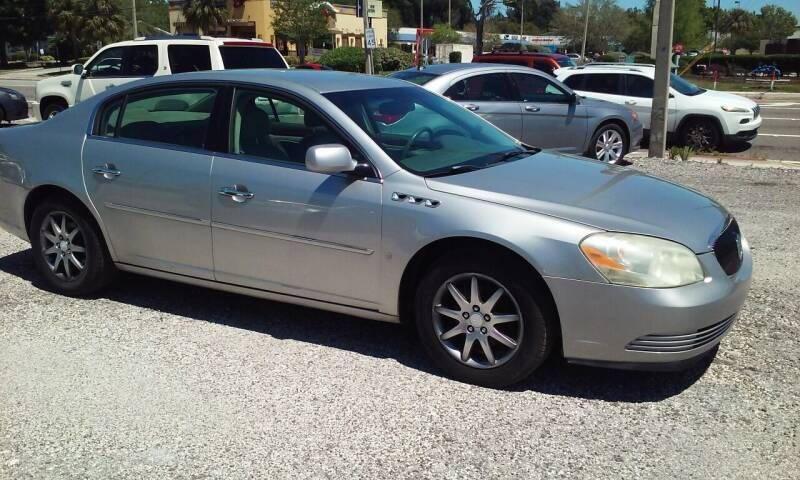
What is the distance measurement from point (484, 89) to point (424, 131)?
→ 19.6 feet

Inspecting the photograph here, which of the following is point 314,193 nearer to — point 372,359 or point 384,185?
point 384,185

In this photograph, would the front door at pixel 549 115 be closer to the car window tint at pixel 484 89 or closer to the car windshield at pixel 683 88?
the car window tint at pixel 484 89

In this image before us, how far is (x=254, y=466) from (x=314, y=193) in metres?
1.57

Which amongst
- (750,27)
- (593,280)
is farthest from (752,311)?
(750,27)

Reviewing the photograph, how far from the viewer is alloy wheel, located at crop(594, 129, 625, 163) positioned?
440 inches

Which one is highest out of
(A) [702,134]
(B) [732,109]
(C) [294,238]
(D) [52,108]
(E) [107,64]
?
(E) [107,64]

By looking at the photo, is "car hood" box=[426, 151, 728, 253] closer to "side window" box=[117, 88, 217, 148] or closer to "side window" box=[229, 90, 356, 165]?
"side window" box=[229, 90, 356, 165]

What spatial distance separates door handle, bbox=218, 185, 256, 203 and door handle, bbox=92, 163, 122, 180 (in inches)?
34.5

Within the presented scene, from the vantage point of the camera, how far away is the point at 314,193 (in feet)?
14.0

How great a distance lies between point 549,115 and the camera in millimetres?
10664

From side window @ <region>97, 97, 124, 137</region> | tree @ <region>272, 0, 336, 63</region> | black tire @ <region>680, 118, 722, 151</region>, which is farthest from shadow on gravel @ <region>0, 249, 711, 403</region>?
tree @ <region>272, 0, 336, 63</region>

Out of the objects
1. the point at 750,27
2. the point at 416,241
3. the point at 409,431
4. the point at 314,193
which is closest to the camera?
the point at 409,431

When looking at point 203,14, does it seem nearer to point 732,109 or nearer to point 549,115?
point 732,109

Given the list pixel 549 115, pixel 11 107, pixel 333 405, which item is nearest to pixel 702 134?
pixel 549 115
